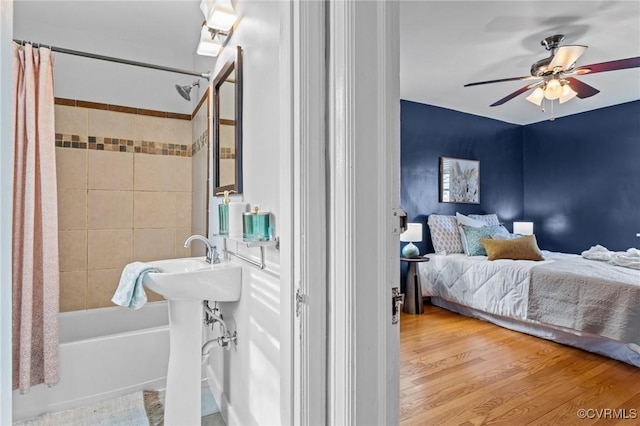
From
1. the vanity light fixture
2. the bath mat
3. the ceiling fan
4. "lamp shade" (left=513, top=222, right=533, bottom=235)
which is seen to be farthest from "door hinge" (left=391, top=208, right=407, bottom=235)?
"lamp shade" (left=513, top=222, right=533, bottom=235)

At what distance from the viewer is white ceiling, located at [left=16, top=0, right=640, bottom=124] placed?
2273 mm

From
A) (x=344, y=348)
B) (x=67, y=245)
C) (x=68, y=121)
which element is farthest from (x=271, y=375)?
(x=68, y=121)

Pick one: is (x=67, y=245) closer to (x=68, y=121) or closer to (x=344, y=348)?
(x=68, y=121)

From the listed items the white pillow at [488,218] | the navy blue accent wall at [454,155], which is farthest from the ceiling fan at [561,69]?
the white pillow at [488,218]

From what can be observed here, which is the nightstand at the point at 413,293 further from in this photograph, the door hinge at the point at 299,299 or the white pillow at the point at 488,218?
the door hinge at the point at 299,299

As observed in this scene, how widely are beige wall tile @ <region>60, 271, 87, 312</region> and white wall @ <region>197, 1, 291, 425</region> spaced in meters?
1.48

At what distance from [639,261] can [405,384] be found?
7.63 ft

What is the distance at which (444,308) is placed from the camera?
12.9ft

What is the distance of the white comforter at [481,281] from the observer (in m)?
3.13

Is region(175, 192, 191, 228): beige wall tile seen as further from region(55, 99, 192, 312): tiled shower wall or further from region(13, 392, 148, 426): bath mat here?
region(13, 392, 148, 426): bath mat

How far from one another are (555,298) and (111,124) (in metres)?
3.77

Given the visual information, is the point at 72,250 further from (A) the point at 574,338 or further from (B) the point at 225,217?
(A) the point at 574,338

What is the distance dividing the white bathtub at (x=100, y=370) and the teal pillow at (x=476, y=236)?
3184 millimetres

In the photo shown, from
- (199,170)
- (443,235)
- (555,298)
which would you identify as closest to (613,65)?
(555,298)
